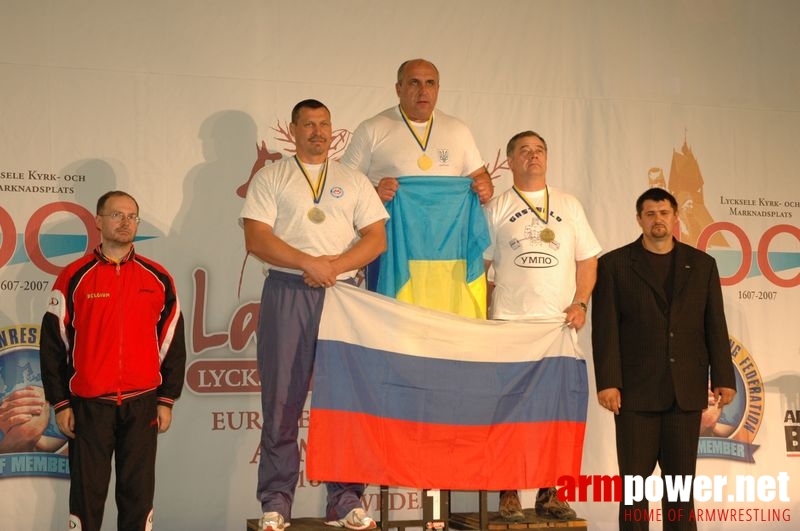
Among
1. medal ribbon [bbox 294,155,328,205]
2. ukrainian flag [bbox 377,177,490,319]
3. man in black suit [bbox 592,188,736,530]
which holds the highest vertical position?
medal ribbon [bbox 294,155,328,205]

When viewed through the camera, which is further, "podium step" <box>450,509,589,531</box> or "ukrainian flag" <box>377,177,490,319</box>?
"ukrainian flag" <box>377,177,490,319</box>

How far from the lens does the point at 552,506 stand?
443cm

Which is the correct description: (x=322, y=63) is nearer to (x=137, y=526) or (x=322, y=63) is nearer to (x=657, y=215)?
(x=657, y=215)

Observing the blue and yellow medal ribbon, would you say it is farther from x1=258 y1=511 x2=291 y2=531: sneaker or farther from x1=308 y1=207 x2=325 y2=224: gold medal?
x1=258 y1=511 x2=291 y2=531: sneaker

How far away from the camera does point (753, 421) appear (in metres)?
5.78

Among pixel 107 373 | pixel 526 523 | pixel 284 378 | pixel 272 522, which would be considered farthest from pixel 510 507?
pixel 107 373

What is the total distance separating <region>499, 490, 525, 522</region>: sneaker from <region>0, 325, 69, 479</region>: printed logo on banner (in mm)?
2276

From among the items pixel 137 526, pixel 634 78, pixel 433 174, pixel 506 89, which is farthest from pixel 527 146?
pixel 137 526

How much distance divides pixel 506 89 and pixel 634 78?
87cm

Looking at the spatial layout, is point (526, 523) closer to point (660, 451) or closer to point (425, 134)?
point (660, 451)

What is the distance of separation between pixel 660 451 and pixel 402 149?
6.10ft

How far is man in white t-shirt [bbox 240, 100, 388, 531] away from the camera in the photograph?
400cm

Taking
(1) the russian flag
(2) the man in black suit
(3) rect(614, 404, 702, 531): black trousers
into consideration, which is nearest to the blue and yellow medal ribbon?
(1) the russian flag

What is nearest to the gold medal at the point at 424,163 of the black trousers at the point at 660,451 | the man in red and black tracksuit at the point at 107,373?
the man in red and black tracksuit at the point at 107,373
